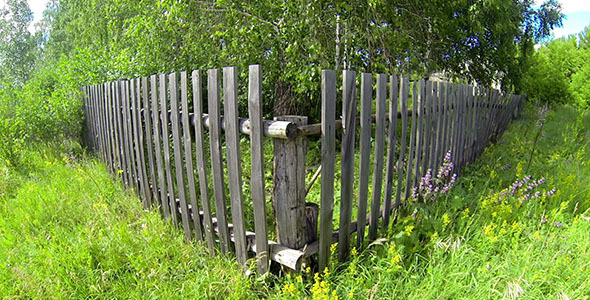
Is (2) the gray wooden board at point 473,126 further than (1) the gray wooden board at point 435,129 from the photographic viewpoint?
Yes

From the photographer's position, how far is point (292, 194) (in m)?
1.99

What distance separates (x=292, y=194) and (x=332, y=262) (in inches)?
22.8

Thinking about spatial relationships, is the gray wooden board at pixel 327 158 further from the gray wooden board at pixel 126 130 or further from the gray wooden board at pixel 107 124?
the gray wooden board at pixel 107 124

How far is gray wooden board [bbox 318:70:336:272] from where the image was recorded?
1.83 metres

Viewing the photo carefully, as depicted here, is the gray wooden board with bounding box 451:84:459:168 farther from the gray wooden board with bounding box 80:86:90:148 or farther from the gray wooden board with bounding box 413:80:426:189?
the gray wooden board with bounding box 80:86:90:148

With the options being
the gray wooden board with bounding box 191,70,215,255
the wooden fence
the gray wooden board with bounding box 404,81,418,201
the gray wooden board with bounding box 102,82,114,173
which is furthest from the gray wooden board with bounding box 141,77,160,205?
the gray wooden board with bounding box 404,81,418,201

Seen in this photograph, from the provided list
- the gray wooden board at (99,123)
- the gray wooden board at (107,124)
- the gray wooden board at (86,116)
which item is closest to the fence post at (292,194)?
the gray wooden board at (107,124)

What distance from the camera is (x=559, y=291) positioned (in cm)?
189

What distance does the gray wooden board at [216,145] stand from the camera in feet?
6.69

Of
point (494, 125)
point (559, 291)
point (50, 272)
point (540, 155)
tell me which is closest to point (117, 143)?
point (50, 272)

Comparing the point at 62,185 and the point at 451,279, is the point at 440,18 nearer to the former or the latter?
the point at 451,279

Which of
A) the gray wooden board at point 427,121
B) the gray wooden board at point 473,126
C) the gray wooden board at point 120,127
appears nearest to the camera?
the gray wooden board at point 427,121

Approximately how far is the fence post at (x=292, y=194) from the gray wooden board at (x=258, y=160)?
9 centimetres

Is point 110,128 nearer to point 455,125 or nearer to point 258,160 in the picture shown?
point 258,160
